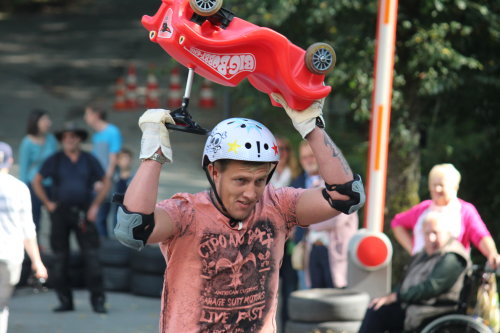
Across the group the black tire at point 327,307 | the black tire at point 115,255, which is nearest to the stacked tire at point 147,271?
the black tire at point 115,255

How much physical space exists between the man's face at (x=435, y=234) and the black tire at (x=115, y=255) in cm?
449

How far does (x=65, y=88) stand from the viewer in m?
26.2

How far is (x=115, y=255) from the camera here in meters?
11.4

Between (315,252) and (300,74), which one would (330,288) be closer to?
(315,252)

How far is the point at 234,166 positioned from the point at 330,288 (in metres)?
5.07

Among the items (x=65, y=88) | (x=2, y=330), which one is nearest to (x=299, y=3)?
(x=2, y=330)

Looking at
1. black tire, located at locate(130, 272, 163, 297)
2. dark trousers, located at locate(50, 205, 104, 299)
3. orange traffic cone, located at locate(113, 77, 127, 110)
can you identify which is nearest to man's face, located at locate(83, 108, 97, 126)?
black tire, located at locate(130, 272, 163, 297)

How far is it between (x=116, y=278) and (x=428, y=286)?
15.9ft

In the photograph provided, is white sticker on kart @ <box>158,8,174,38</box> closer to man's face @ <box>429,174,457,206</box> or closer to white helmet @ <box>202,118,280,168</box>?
white helmet @ <box>202,118,280,168</box>

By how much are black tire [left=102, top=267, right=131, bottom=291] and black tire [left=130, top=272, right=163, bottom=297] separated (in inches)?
7.5

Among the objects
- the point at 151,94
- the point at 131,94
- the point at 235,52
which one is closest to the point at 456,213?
the point at 235,52

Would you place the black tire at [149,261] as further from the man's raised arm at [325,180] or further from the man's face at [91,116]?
the man's raised arm at [325,180]

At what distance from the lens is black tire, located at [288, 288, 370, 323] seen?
26.7 ft

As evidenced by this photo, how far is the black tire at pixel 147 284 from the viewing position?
36.7 feet
